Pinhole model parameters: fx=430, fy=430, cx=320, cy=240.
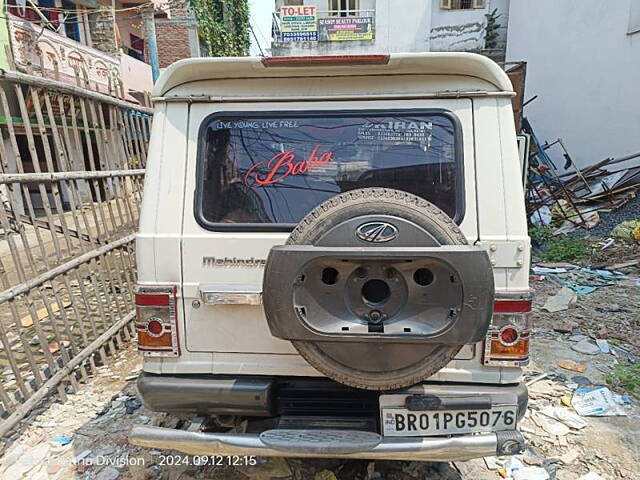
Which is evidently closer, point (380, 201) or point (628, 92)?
point (380, 201)

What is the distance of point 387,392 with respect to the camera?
77.7 inches

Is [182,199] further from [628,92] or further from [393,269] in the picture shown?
[628,92]

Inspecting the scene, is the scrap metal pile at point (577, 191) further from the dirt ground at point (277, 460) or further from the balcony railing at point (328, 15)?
the balcony railing at point (328, 15)

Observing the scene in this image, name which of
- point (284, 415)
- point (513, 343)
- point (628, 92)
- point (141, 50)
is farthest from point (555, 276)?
point (141, 50)

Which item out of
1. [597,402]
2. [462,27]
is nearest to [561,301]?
[597,402]

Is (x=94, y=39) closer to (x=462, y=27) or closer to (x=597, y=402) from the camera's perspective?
(x=462, y=27)

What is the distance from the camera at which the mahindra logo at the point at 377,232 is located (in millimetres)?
1728

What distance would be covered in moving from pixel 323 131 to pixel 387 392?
4.17 feet

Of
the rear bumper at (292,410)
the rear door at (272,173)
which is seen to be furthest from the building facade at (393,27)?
the rear bumper at (292,410)

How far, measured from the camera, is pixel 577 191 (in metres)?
9.77

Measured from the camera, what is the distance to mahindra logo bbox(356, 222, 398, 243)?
1728mm

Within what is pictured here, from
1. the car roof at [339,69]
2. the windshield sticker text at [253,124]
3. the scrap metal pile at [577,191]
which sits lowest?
the scrap metal pile at [577,191]

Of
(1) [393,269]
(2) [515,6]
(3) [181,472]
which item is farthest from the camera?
(2) [515,6]

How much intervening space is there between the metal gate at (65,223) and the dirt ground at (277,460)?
215 mm
